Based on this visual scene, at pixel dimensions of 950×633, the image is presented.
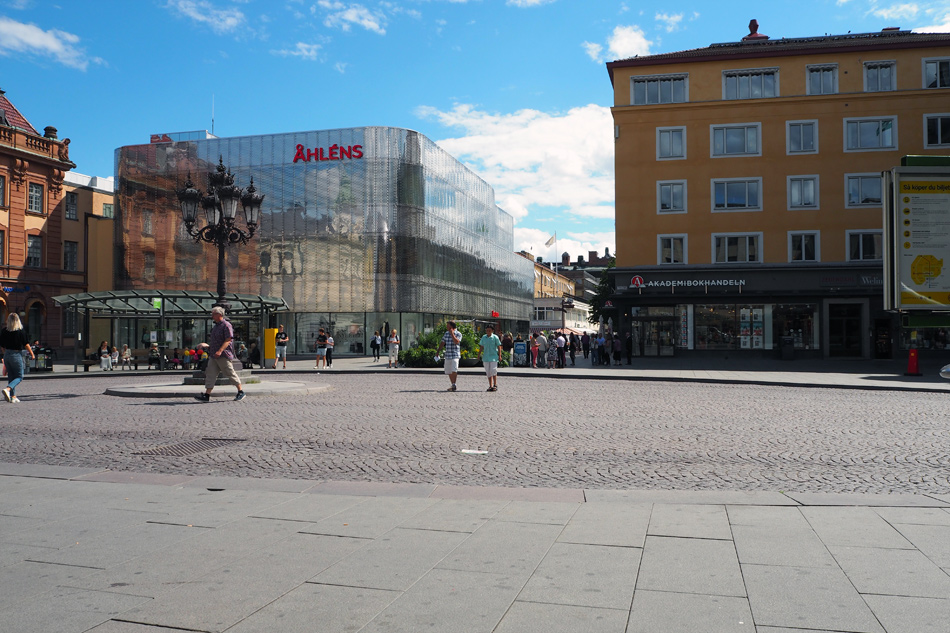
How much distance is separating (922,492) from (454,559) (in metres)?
4.63

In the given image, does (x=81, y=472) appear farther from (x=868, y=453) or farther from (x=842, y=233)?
(x=842, y=233)

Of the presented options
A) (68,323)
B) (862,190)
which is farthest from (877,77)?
(68,323)

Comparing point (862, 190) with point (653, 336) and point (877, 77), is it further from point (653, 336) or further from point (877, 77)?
point (653, 336)

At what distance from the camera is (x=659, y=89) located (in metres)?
38.0

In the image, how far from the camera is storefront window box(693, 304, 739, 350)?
1431 inches

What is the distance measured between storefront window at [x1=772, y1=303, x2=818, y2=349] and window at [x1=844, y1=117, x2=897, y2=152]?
8.23 m

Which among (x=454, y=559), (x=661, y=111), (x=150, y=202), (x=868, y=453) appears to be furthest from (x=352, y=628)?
(x=150, y=202)

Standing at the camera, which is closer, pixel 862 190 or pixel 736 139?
pixel 862 190

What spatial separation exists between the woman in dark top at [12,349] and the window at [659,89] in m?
31.2

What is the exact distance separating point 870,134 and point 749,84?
6.31 meters

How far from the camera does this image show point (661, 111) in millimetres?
37688

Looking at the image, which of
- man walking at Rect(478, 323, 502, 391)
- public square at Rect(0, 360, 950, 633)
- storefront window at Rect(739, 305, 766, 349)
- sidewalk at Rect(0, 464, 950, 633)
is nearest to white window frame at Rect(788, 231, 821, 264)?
storefront window at Rect(739, 305, 766, 349)

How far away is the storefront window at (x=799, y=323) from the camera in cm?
3584

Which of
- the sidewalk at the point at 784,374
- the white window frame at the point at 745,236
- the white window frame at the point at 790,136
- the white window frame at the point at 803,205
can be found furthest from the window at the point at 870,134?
the sidewalk at the point at 784,374
